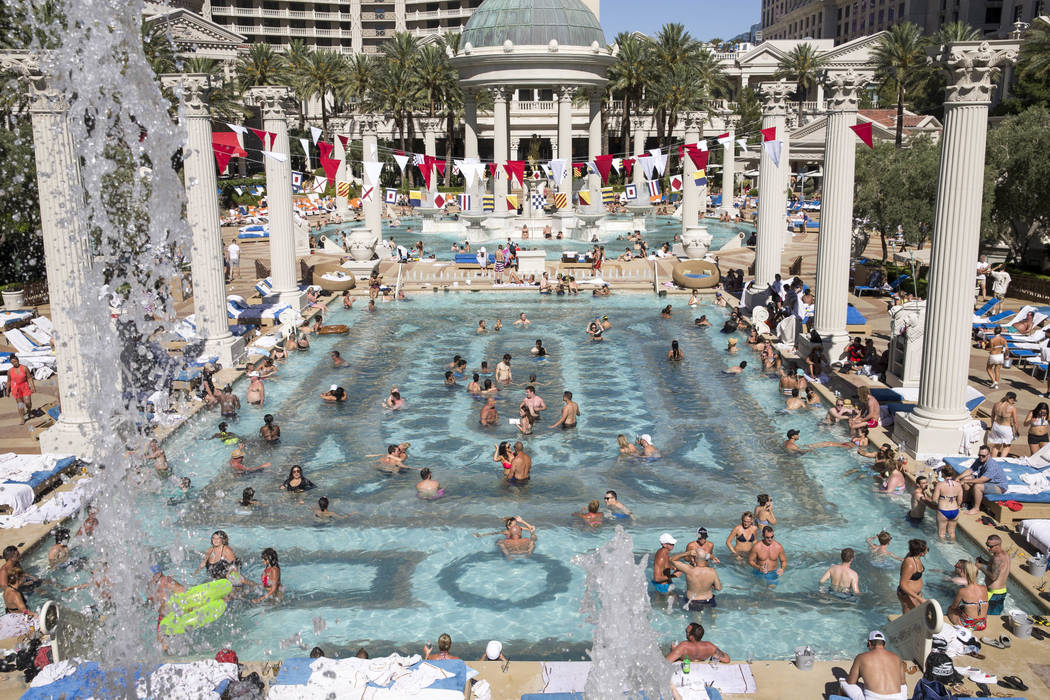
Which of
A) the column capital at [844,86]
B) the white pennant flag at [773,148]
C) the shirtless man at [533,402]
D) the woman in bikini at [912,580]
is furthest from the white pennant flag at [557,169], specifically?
the woman in bikini at [912,580]

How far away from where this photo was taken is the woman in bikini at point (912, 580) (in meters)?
11.8

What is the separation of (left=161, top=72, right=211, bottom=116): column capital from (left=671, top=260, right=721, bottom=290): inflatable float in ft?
65.4

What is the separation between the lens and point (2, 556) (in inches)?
503

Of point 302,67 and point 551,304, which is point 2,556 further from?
point 302,67

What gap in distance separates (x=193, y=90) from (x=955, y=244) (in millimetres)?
18010

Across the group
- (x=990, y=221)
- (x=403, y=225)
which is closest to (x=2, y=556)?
(x=990, y=221)

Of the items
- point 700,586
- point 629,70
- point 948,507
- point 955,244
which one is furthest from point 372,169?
point 629,70

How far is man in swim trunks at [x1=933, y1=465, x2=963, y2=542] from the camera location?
1380 centimetres

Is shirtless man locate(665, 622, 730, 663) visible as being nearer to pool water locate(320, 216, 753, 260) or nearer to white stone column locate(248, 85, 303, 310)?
white stone column locate(248, 85, 303, 310)

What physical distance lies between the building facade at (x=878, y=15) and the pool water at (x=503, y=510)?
67633 mm

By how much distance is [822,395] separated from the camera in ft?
69.5

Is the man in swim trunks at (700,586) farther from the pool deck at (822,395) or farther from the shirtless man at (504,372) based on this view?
the shirtless man at (504,372)

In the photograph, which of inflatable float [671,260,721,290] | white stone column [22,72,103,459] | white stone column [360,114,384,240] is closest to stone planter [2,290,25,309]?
white stone column [22,72,103,459]

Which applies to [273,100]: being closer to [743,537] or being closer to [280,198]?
[280,198]
